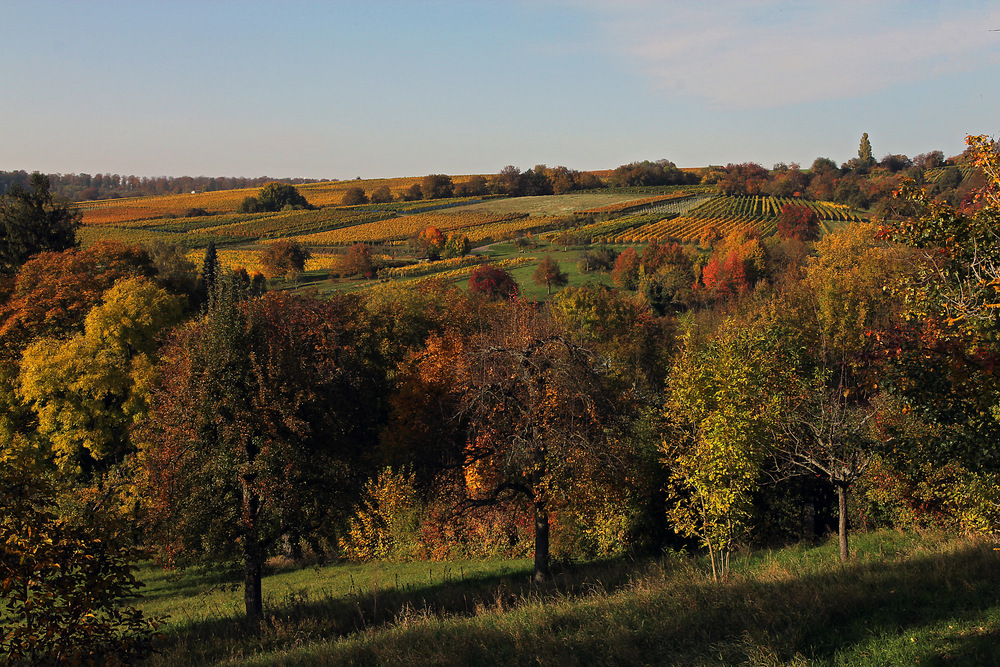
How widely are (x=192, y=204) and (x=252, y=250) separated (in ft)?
211

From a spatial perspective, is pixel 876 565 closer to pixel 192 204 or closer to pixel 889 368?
pixel 889 368

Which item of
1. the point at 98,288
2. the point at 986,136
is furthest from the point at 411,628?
the point at 98,288

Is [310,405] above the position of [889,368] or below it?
below

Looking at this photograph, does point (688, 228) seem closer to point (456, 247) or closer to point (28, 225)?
point (456, 247)

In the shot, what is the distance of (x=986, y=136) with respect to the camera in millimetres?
9430

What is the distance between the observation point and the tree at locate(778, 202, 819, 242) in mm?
106250

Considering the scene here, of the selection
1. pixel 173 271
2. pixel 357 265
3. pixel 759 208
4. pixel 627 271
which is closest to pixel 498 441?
pixel 173 271

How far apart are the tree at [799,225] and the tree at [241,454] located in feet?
326

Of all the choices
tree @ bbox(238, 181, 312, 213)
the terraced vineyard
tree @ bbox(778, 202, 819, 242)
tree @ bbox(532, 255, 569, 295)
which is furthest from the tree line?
tree @ bbox(238, 181, 312, 213)

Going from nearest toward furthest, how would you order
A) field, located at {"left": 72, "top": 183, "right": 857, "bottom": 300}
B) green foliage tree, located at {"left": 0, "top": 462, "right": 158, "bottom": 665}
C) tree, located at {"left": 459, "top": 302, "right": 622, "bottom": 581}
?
green foliage tree, located at {"left": 0, "top": 462, "right": 158, "bottom": 665} < tree, located at {"left": 459, "top": 302, "right": 622, "bottom": 581} < field, located at {"left": 72, "top": 183, "right": 857, "bottom": 300}

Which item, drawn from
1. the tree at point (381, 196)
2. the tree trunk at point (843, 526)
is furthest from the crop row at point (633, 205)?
the tree trunk at point (843, 526)

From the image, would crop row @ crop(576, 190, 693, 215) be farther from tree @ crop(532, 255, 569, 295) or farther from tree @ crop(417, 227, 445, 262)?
tree @ crop(532, 255, 569, 295)

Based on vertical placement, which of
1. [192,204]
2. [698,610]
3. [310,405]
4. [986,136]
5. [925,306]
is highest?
[192,204]

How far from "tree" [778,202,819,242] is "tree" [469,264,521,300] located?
166ft
